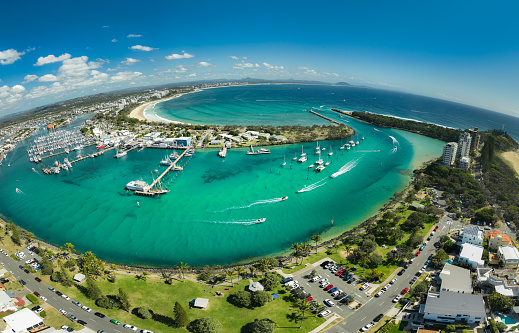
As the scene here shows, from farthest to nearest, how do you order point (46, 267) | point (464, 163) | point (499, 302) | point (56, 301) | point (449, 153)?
point (449, 153)
point (464, 163)
point (46, 267)
point (56, 301)
point (499, 302)

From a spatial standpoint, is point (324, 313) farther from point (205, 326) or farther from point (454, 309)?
point (454, 309)

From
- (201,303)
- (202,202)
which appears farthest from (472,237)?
(202,202)

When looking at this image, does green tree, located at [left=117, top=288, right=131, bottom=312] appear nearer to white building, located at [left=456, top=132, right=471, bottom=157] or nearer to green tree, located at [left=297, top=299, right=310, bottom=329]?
green tree, located at [left=297, top=299, right=310, bottom=329]

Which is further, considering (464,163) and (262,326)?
(464,163)

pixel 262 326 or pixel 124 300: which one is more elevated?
pixel 124 300

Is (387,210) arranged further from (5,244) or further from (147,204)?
(5,244)

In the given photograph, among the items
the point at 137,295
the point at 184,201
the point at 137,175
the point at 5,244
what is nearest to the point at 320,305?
the point at 137,295

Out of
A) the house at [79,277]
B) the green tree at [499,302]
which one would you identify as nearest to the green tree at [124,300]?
the house at [79,277]
